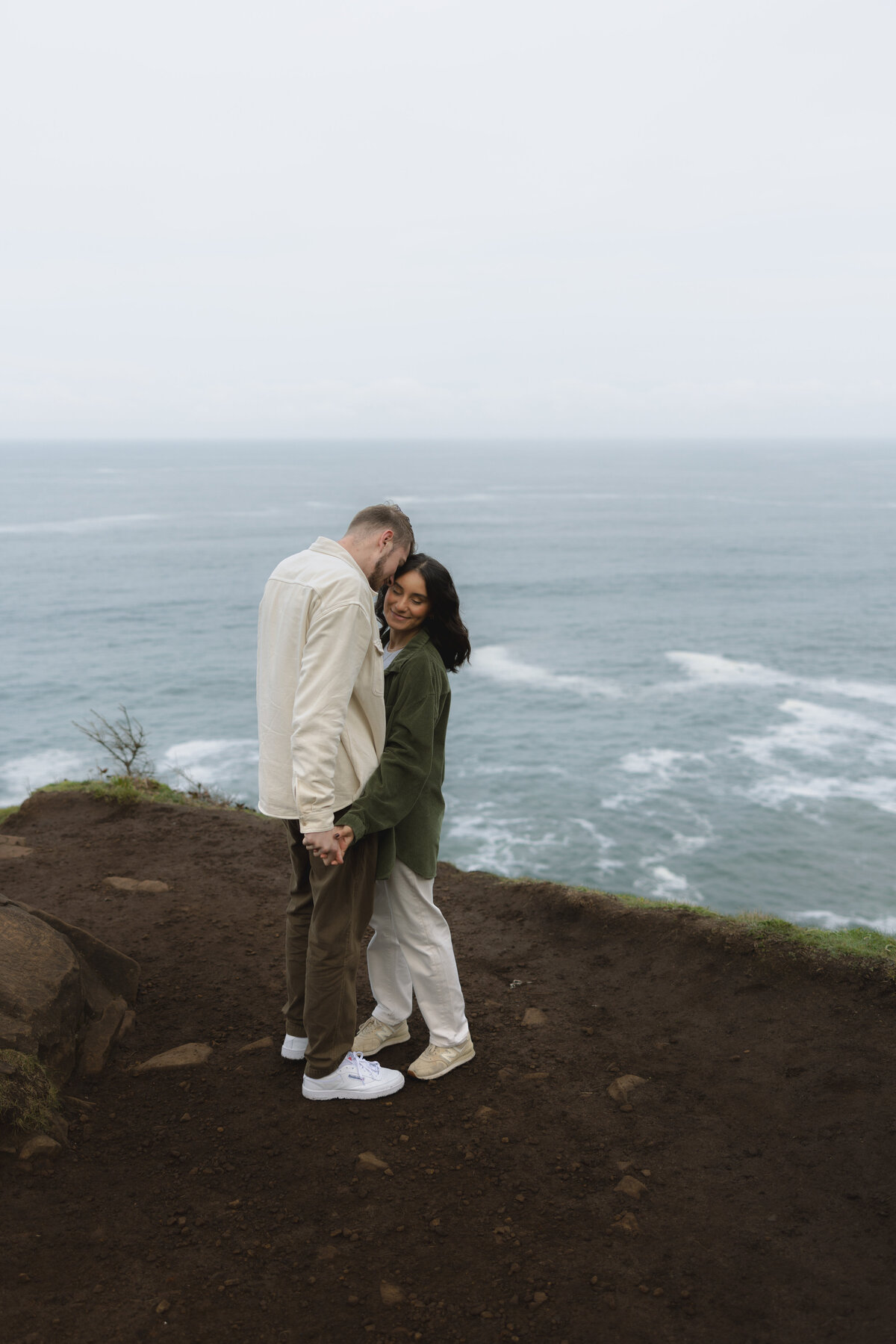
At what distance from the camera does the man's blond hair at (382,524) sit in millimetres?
4199

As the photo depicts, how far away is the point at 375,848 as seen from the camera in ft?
14.6

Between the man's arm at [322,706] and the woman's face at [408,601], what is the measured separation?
0.44 metres

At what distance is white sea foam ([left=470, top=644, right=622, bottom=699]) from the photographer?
147 feet

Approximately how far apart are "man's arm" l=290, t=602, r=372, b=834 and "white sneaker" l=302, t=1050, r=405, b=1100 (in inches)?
55.0

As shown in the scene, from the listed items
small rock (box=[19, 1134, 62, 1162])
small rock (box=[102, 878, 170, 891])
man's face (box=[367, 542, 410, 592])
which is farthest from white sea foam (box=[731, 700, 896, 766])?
small rock (box=[19, 1134, 62, 1162])

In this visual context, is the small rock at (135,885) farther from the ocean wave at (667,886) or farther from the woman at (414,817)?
the ocean wave at (667,886)

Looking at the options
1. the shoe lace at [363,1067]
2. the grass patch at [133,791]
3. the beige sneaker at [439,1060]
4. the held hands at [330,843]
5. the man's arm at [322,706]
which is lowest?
the grass patch at [133,791]

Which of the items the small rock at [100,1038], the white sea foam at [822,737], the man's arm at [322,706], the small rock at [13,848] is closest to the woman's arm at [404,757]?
the man's arm at [322,706]

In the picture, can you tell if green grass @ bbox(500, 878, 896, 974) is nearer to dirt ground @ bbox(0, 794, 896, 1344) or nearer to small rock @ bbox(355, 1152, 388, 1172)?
dirt ground @ bbox(0, 794, 896, 1344)

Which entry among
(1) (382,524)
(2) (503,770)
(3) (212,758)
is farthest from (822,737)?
(1) (382,524)

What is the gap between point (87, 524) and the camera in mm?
102938

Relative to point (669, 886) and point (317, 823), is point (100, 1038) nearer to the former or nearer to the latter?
point (317, 823)

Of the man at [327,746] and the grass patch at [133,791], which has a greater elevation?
the man at [327,746]

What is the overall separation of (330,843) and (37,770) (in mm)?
32857
